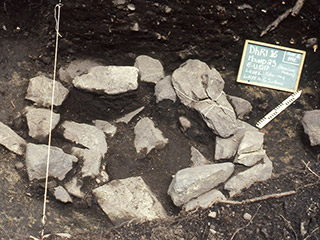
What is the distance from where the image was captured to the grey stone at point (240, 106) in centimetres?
419

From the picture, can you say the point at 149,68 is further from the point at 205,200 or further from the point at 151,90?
the point at 205,200

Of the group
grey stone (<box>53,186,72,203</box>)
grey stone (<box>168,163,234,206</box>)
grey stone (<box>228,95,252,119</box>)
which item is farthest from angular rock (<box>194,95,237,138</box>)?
grey stone (<box>53,186,72,203</box>)

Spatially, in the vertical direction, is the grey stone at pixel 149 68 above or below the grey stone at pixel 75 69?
above

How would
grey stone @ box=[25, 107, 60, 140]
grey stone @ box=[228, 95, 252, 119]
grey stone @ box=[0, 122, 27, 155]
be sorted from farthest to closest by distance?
grey stone @ box=[228, 95, 252, 119] → grey stone @ box=[25, 107, 60, 140] → grey stone @ box=[0, 122, 27, 155]

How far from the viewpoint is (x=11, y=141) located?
3742 mm

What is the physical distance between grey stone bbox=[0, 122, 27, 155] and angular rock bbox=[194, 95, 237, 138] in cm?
135

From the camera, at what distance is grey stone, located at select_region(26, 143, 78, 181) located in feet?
11.9

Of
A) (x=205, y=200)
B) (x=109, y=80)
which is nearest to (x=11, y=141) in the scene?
(x=109, y=80)

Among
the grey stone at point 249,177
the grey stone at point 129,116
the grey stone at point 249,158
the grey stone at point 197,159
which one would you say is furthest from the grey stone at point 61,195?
the grey stone at point 249,158

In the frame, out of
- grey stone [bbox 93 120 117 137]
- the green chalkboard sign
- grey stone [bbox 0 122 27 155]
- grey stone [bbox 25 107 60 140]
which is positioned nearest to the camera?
grey stone [bbox 0 122 27 155]

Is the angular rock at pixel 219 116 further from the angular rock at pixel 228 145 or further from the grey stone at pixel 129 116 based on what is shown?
the grey stone at pixel 129 116

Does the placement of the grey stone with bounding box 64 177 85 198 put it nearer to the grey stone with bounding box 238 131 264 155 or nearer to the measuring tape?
the grey stone with bounding box 238 131 264 155

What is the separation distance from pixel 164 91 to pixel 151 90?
134 millimetres

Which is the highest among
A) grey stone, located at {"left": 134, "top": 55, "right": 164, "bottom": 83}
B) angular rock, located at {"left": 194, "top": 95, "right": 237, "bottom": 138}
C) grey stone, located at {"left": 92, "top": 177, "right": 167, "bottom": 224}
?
grey stone, located at {"left": 134, "top": 55, "right": 164, "bottom": 83}
